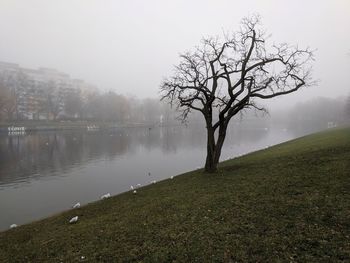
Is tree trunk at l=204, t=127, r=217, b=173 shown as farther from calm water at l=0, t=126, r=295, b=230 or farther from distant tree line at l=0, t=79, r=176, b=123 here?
distant tree line at l=0, t=79, r=176, b=123

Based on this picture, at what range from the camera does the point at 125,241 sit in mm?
8703

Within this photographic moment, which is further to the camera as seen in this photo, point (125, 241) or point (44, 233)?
point (44, 233)

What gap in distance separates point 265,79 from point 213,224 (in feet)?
35.7

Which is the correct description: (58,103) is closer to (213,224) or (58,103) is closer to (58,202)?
(58,202)

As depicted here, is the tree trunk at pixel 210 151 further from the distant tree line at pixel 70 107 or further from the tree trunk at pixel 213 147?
the distant tree line at pixel 70 107

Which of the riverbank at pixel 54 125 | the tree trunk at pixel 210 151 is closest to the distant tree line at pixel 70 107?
the riverbank at pixel 54 125

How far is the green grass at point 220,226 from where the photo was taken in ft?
22.8

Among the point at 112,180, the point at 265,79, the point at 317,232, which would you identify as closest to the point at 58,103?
the point at 112,180

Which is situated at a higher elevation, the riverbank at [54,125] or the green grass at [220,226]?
the riverbank at [54,125]

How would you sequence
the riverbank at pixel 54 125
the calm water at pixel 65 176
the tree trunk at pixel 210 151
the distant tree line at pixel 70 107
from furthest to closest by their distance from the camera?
the distant tree line at pixel 70 107 → the riverbank at pixel 54 125 → the calm water at pixel 65 176 → the tree trunk at pixel 210 151

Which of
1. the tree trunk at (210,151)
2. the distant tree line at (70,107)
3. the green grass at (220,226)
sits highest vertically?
the distant tree line at (70,107)

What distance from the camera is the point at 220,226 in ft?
28.1

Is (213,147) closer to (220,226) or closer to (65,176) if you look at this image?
(220,226)

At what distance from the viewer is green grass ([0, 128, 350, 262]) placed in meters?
6.95
